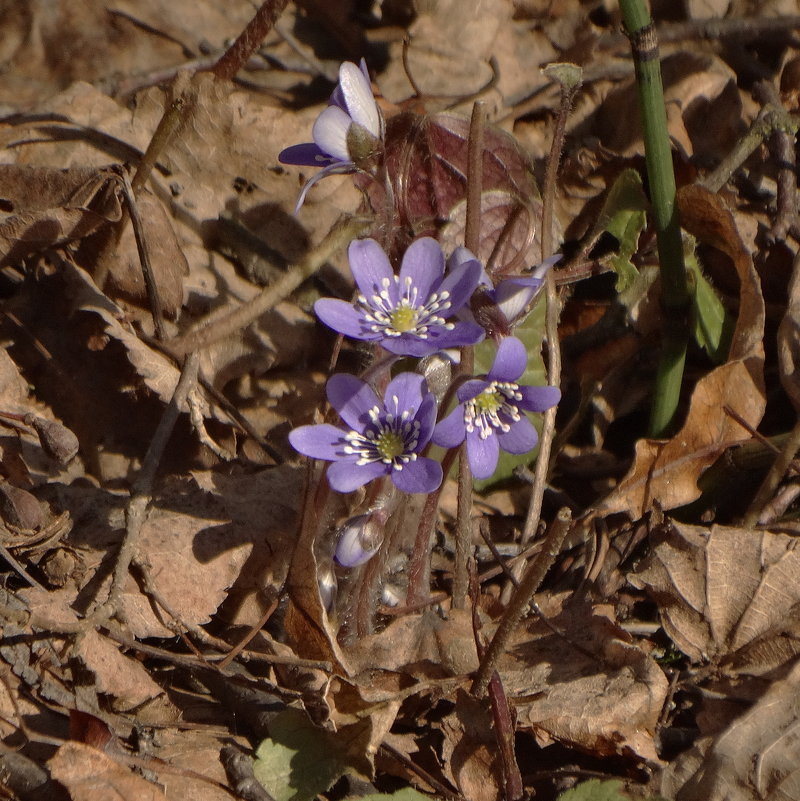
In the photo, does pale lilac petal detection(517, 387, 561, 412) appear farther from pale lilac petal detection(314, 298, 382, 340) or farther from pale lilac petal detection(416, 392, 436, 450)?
pale lilac petal detection(314, 298, 382, 340)

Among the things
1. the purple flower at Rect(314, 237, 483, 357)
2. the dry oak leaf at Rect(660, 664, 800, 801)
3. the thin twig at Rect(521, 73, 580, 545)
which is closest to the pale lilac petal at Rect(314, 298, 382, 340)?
the purple flower at Rect(314, 237, 483, 357)

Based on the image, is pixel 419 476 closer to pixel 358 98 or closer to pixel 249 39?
pixel 358 98

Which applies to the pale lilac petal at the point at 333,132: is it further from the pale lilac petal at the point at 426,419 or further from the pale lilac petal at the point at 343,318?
the pale lilac petal at the point at 426,419

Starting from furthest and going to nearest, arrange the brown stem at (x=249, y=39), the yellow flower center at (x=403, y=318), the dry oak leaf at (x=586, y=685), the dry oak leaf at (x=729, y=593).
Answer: the brown stem at (x=249, y=39), the dry oak leaf at (x=729, y=593), the dry oak leaf at (x=586, y=685), the yellow flower center at (x=403, y=318)

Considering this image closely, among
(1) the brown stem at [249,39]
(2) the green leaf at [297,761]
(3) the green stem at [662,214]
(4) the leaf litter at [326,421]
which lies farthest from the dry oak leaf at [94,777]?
(1) the brown stem at [249,39]

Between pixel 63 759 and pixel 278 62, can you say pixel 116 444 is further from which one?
pixel 278 62
